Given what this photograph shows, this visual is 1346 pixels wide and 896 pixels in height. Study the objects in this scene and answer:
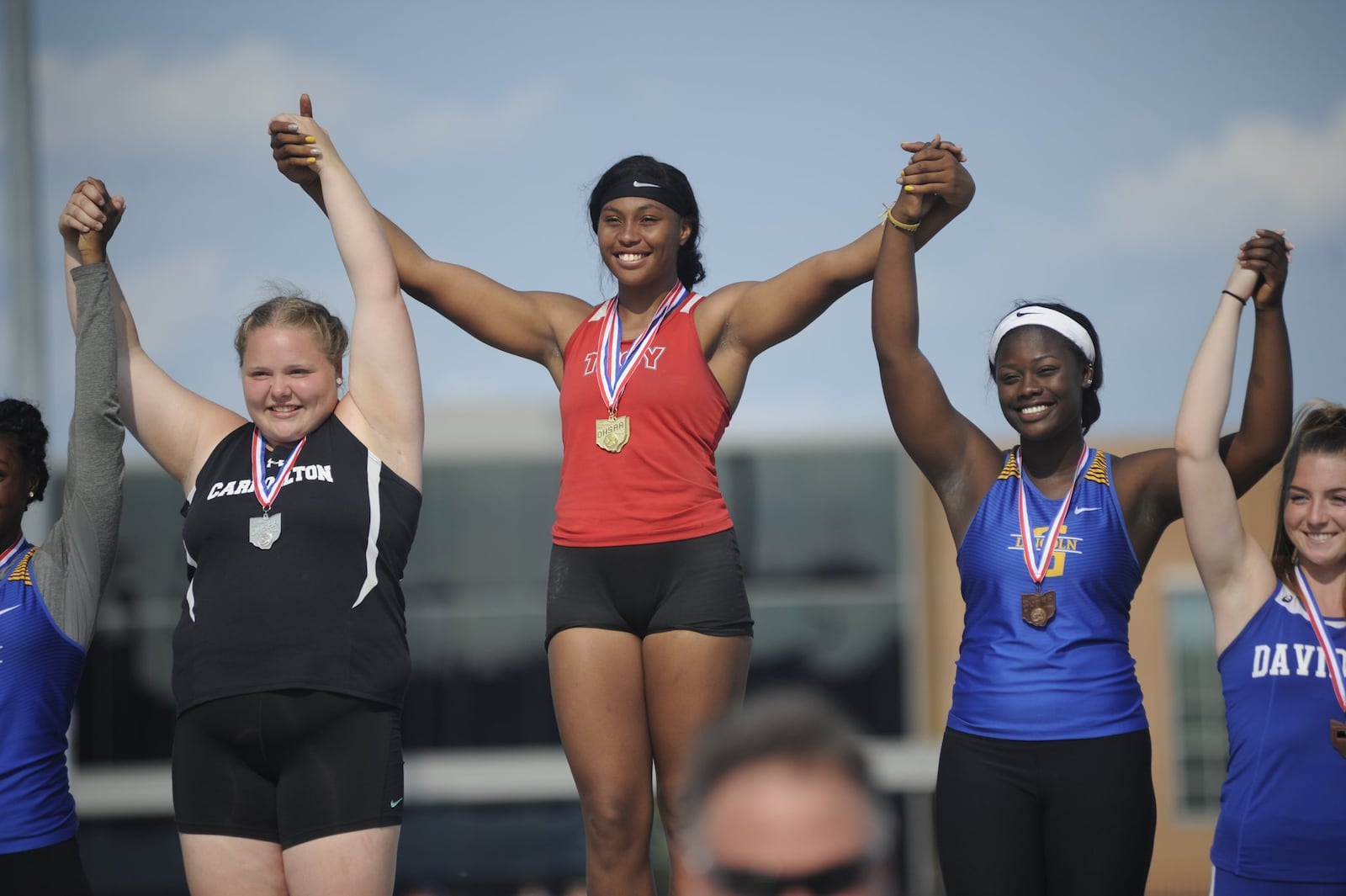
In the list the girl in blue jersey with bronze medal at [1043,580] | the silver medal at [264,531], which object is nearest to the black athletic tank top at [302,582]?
the silver medal at [264,531]

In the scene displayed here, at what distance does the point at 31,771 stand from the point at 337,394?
1210mm


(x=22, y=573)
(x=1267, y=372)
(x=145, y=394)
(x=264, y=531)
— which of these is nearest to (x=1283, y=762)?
(x=1267, y=372)

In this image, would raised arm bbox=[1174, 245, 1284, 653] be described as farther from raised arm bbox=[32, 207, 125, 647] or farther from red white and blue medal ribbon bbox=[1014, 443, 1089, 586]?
raised arm bbox=[32, 207, 125, 647]

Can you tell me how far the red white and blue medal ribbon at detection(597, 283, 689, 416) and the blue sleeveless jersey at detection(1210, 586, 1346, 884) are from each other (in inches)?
67.9

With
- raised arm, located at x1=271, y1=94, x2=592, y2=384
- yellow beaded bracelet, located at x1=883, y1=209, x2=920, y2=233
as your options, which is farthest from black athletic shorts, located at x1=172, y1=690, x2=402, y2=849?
yellow beaded bracelet, located at x1=883, y1=209, x2=920, y2=233

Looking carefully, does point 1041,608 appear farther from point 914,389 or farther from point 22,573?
point 22,573

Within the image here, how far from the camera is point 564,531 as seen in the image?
Result: 396cm

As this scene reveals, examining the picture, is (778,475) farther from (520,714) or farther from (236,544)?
(236,544)

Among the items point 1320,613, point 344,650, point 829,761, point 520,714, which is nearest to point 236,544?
point 344,650

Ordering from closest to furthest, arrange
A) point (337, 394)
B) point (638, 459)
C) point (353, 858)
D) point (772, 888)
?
point (772, 888)
point (353, 858)
point (337, 394)
point (638, 459)

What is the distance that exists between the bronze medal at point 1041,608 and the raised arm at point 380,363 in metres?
1.56

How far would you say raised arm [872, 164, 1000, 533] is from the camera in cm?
381

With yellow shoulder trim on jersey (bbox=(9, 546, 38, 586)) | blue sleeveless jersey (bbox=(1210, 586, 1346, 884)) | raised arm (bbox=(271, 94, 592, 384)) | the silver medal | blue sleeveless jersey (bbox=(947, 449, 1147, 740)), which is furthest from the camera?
raised arm (bbox=(271, 94, 592, 384))

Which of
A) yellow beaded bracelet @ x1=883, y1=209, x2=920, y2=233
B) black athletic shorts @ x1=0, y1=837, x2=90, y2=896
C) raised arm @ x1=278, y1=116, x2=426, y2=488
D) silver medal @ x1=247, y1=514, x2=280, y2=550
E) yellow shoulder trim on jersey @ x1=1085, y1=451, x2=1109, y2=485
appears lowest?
black athletic shorts @ x1=0, y1=837, x2=90, y2=896
